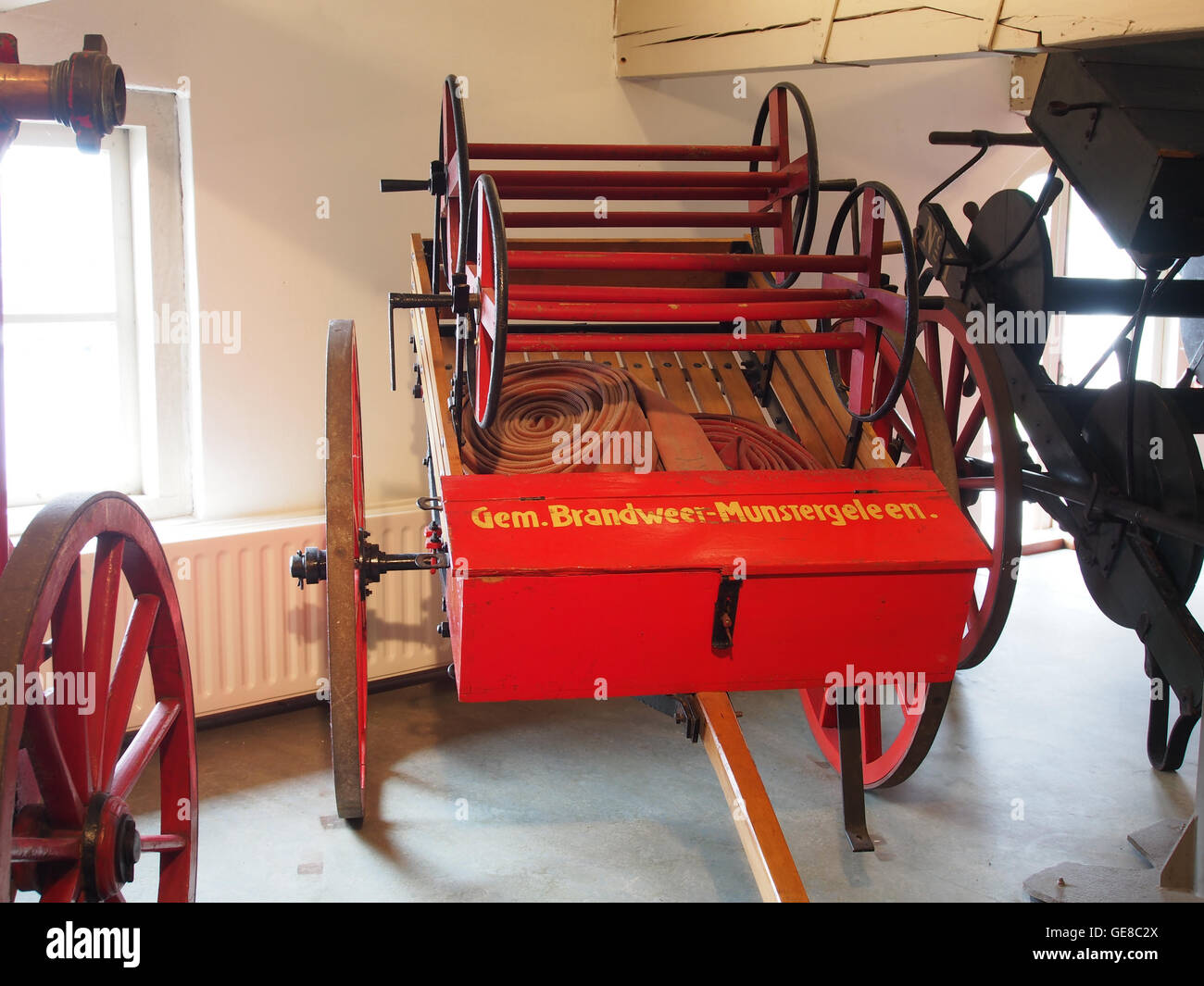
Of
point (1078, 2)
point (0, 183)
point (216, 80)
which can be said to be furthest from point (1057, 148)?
point (0, 183)

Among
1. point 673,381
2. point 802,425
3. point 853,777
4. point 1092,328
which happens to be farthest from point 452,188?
point 1092,328

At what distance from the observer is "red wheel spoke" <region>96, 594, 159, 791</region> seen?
5.27 feet

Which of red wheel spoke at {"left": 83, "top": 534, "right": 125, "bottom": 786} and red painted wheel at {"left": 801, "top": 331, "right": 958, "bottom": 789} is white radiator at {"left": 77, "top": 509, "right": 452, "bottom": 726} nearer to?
red wheel spoke at {"left": 83, "top": 534, "right": 125, "bottom": 786}

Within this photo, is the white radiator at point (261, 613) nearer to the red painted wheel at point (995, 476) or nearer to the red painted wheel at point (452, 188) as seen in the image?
A: the red painted wheel at point (452, 188)

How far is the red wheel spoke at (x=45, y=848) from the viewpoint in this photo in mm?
1312

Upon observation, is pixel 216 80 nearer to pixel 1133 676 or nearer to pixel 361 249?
pixel 361 249

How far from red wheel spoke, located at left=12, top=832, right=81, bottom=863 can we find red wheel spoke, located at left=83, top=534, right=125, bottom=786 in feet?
0.48

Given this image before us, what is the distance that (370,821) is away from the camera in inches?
107

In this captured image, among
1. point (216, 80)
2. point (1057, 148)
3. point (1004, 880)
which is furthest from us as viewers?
point (216, 80)

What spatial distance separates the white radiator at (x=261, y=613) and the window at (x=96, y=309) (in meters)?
0.32

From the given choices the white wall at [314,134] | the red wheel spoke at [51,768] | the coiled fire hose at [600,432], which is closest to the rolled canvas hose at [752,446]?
the coiled fire hose at [600,432]

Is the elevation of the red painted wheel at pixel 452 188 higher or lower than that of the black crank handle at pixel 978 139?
lower

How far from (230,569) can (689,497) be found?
1678mm
